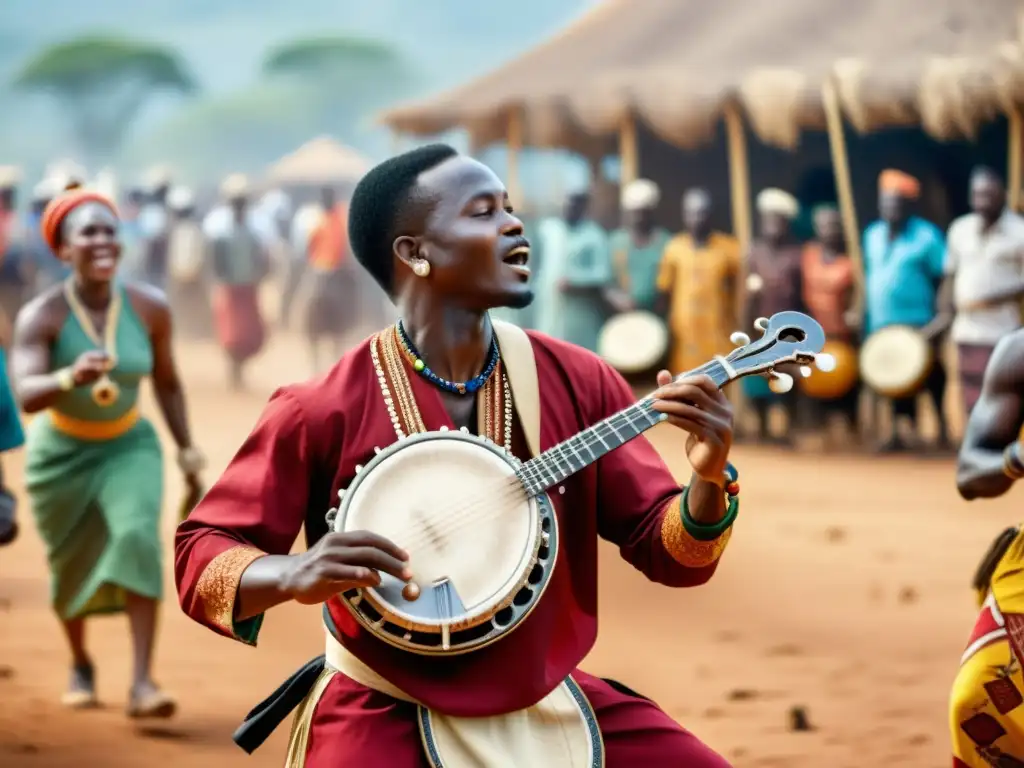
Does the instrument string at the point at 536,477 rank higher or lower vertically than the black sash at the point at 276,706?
higher

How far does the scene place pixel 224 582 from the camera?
3234 mm

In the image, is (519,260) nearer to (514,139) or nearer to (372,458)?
(372,458)

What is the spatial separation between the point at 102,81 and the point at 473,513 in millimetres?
57162

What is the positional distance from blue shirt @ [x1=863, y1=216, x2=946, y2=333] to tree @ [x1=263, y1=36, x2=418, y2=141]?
Answer: 164 feet

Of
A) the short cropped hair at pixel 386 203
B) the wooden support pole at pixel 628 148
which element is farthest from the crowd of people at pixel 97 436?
the wooden support pole at pixel 628 148

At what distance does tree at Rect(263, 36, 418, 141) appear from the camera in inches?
2479

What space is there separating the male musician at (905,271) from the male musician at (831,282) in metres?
0.28

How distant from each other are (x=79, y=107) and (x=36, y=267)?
4036 cm

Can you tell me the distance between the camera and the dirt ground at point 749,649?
648 centimetres

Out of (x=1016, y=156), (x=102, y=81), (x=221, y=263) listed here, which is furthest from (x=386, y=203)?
(x=102, y=81)

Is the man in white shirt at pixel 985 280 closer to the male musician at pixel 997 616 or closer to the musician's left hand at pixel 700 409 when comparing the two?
the male musician at pixel 997 616

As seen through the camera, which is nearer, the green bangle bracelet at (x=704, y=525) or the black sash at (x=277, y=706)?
the green bangle bracelet at (x=704, y=525)

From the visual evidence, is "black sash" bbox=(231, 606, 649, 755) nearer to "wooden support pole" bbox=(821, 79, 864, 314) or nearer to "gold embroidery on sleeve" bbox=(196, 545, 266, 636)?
"gold embroidery on sleeve" bbox=(196, 545, 266, 636)

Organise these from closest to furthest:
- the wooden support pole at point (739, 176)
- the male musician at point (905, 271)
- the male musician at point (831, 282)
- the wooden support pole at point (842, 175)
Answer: the male musician at point (905, 271) → the male musician at point (831, 282) → the wooden support pole at point (842, 175) → the wooden support pole at point (739, 176)
